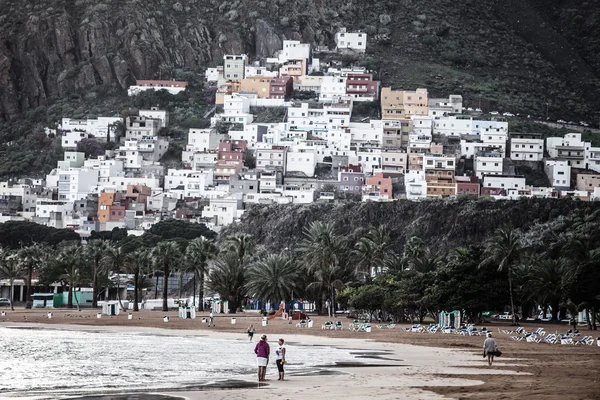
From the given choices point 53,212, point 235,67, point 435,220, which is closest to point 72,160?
Answer: point 53,212

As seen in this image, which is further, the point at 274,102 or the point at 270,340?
the point at 274,102

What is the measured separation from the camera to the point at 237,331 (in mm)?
63688

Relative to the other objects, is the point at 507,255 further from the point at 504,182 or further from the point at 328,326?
the point at 504,182

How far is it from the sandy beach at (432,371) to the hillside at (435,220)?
49.2m

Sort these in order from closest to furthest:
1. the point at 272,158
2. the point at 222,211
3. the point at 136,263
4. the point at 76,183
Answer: the point at 136,263 → the point at 222,211 → the point at 76,183 → the point at 272,158

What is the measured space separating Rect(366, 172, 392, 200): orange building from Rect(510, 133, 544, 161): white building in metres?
20.6

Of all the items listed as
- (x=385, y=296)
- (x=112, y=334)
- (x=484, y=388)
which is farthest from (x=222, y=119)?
(x=484, y=388)

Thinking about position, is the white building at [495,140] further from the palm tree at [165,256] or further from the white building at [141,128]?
the palm tree at [165,256]

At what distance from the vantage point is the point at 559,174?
149625mm

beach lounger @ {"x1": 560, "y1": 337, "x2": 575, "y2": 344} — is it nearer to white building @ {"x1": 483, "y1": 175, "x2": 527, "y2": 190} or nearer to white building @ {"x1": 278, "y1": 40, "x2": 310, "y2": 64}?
white building @ {"x1": 483, "y1": 175, "x2": 527, "y2": 190}

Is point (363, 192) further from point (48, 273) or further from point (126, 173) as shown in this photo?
point (48, 273)

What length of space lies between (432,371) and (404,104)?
452 feet

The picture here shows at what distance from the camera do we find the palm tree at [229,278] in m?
85.4

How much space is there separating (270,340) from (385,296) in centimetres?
1764
